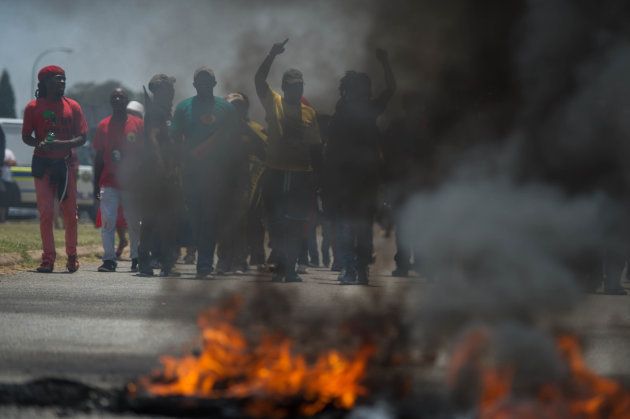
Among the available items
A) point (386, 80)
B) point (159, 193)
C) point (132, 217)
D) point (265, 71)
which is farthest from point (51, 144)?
point (386, 80)

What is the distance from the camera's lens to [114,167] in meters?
13.7

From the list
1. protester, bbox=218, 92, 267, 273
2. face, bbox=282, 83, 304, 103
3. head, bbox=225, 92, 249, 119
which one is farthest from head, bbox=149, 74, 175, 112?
protester, bbox=218, 92, 267, 273

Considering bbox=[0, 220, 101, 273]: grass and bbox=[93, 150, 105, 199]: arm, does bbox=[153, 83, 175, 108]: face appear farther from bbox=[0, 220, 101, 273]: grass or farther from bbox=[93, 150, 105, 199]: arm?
bbox=[93, 150, 105, 199]: arm

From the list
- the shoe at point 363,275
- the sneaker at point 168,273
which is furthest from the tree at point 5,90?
the shoe at point 363,275

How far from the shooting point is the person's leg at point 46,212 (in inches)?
510

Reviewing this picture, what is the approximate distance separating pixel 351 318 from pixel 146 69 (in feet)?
5.32

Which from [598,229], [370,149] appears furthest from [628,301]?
[598,229]

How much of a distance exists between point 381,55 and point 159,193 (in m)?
6.35

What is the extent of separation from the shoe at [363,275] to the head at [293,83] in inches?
129

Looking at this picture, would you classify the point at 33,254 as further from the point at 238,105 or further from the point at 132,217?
the point at 238,105

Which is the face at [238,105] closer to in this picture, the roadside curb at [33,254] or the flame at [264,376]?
the roadside curb at [33,254]

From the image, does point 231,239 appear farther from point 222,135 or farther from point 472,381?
point 472,381

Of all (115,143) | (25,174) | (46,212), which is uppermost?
(25,174)

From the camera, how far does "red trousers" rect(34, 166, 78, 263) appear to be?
13.0 meters
